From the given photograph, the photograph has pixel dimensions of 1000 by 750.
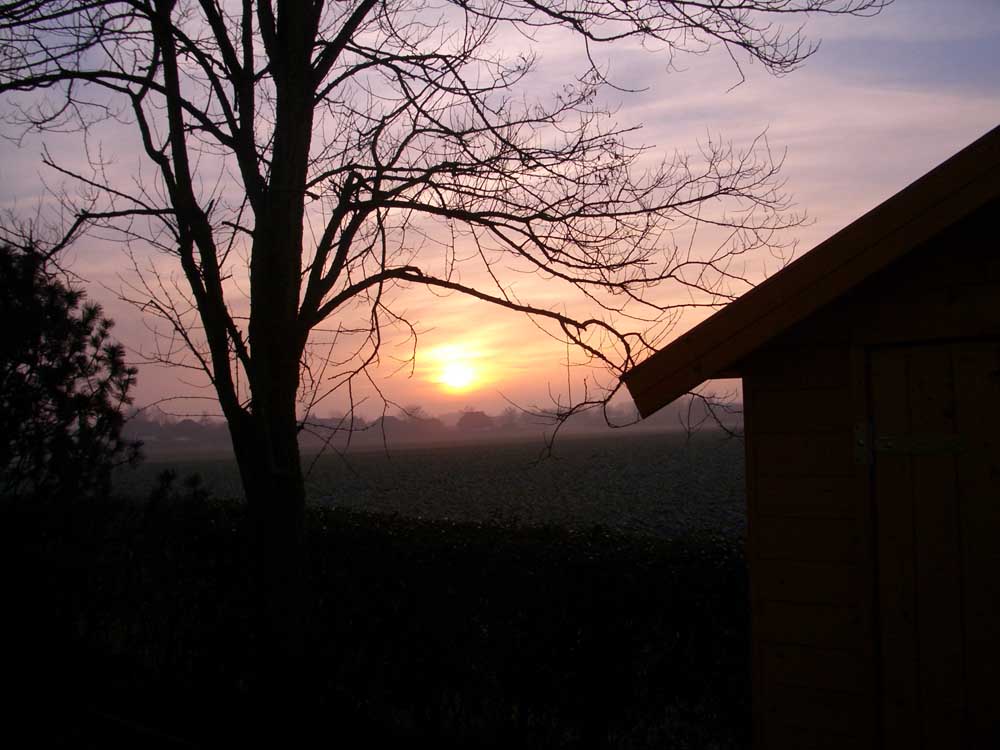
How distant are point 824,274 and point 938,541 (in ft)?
4.61

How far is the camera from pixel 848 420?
4.26 meters

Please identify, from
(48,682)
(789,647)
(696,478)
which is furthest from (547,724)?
(696,478)

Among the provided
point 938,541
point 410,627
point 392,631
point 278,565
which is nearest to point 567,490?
point 392,631

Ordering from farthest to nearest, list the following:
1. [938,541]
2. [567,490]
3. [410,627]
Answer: [567,490] → [410,627] → [938,541]

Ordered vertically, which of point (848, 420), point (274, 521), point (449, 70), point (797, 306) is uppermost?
point (449, 70)

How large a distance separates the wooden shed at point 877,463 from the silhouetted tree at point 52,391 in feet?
19.8

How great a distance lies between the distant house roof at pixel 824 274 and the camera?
3.80 meters

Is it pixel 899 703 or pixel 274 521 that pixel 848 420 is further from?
pixel 274 521

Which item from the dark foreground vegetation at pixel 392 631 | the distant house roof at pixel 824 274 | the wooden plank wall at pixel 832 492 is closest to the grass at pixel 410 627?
the dark foreground vegetation at pixel 392 631

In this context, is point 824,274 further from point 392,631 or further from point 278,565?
point 392,631

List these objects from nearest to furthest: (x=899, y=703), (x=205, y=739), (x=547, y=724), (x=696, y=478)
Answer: (x=899, y=703), (x=547, y=724), (x=205, y=739), (x=696, y=478)

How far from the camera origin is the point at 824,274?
407 centimetres

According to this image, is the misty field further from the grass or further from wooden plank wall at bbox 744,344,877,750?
wooden plank wall at bbox 744,344,877,750

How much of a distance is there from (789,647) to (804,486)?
2.82ft
